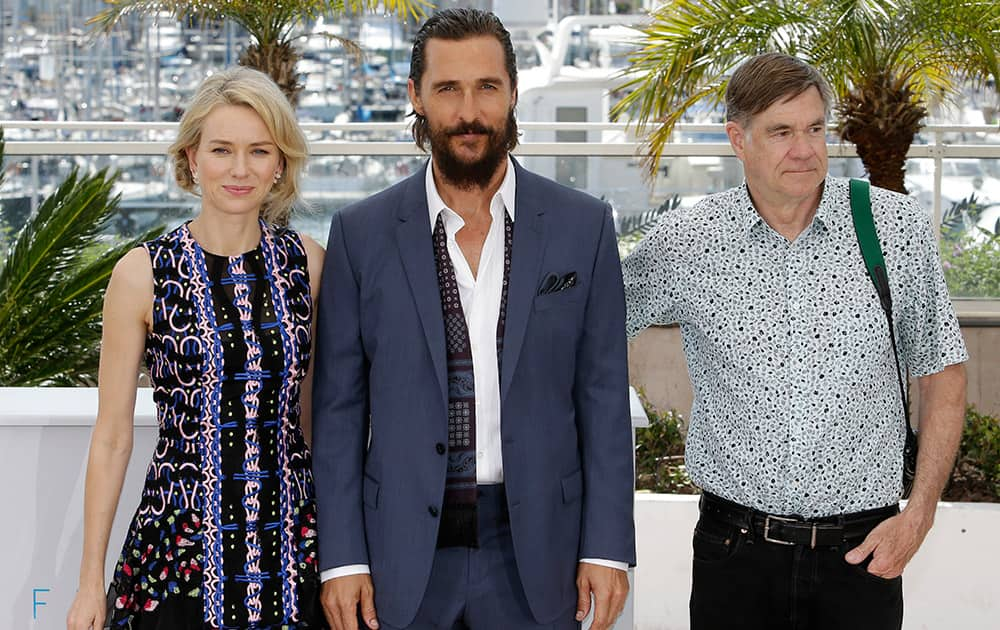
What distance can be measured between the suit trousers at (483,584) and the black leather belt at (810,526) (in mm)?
612

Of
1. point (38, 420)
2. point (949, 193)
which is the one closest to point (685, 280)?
point (38, 420)

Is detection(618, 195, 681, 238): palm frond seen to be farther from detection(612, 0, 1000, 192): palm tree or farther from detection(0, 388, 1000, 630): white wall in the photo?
detection(0, 388, 1000, 630): white wall

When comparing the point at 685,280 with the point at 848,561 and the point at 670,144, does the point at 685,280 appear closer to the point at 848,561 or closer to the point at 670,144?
the point at 848,561

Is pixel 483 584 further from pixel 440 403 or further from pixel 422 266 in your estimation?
pixel 422 266

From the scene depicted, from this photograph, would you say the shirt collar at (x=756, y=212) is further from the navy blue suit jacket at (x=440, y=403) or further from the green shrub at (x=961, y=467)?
the green shrub at (x=961, y=467)

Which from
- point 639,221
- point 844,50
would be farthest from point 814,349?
point 639,221

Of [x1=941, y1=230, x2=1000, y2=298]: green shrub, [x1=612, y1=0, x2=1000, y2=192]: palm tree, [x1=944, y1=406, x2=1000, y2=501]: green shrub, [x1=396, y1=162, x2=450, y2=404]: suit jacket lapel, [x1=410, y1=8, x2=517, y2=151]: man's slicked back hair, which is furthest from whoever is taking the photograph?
[x1=941, y1=230, x2=1000, y2=298]: green shrub

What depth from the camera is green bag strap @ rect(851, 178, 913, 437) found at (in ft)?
9.78

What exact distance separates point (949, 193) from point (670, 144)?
202cm

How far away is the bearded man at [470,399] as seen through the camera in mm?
2680

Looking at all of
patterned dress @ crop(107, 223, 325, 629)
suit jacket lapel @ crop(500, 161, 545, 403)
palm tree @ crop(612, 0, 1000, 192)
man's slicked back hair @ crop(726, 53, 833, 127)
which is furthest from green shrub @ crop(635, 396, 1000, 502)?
patterned dress @ crop(107, 223, 325, 629)

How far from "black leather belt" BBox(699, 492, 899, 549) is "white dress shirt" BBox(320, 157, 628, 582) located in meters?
0.43

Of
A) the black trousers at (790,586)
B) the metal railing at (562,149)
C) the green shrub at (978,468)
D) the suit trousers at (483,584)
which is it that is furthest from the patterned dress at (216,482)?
the metal railing at (562,149)

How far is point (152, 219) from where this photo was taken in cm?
823
